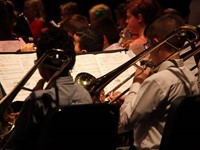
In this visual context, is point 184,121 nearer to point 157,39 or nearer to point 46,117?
point 46,117

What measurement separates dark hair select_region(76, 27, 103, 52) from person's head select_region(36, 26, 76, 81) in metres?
1.66

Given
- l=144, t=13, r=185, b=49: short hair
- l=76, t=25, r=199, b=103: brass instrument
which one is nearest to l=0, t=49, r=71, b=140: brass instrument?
l=76, t=25, r=199, b=103: brass instrument

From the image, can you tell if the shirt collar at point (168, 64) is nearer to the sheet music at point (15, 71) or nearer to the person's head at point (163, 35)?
the person's head at point (163, 35)

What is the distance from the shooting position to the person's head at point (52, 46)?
3739mm

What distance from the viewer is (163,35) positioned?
4164 millimetres

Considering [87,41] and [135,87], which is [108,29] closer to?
[87,41]

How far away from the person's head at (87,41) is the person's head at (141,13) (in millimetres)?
392

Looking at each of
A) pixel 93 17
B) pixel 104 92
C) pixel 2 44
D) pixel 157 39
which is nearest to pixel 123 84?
pixel 104 92

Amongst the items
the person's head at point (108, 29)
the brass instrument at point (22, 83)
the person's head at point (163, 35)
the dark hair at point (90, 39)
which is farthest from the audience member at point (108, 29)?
the brass instrument at point (22, 83)

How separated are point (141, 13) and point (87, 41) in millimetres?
532


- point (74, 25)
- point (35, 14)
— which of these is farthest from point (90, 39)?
point (35, 14)

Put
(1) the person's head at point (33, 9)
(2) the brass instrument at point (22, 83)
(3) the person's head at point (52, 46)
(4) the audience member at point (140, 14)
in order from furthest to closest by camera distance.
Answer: (1) the person's head at point (33, 9) → (4) the audience member at point (140, 14) → (3) the person's head at point (52, 46) → (2) the brass instrument at point (22, 83)

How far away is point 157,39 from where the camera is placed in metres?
4.18

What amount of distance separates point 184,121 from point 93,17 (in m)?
4.24
